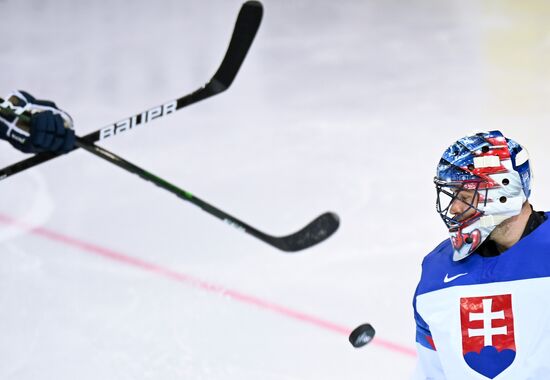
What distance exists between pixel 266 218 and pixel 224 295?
435 millimetres

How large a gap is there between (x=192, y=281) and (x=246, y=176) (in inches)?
23.1

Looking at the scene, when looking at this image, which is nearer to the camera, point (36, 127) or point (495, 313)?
point (495, 313)

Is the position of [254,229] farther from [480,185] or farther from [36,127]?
[480,185]

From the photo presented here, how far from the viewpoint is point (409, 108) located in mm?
3744

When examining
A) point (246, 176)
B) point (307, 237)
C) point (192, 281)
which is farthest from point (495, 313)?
point (246, 176)

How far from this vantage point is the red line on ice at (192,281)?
2830 millimetres

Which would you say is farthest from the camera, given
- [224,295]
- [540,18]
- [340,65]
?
[540,18]

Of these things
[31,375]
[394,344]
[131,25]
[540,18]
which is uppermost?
[540,18]

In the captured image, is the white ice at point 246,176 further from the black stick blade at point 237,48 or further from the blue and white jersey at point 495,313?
the blue and white jersey at point 495,313

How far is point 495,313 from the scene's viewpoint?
5.85 ft

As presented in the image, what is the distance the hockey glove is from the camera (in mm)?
2441

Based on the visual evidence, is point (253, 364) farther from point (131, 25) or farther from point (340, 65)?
point (131, 25)

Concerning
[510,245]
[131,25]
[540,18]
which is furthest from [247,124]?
[510,245]

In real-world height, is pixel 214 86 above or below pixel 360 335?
above
